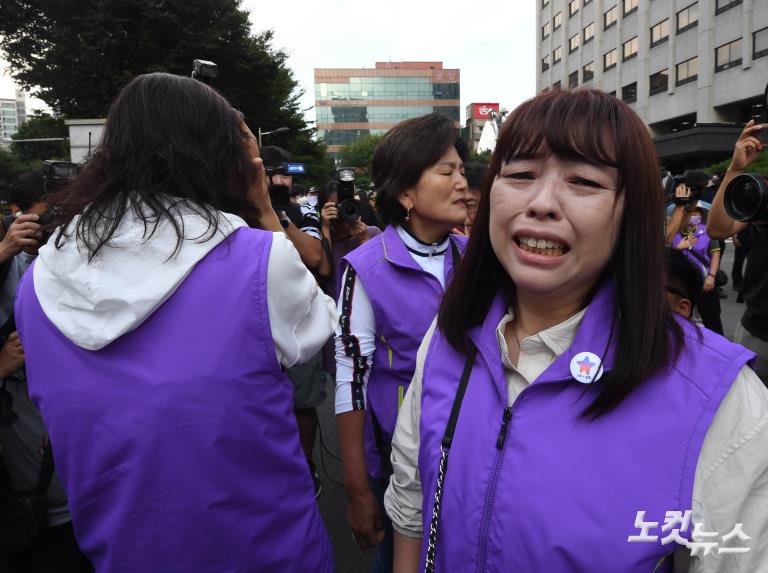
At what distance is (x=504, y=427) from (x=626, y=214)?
1.68ft

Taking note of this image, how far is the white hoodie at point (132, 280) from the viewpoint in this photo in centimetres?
119

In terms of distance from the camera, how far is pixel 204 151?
1.44 metres

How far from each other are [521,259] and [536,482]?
453mm

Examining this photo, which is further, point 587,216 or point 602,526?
point 587,216

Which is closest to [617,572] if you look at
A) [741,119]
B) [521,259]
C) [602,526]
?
[602,526]

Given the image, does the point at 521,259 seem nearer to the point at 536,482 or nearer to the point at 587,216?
the point at 587,216

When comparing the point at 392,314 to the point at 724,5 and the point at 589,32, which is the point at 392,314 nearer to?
the point at 724,5

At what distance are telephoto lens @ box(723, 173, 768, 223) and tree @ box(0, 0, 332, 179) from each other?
1708 centimetres

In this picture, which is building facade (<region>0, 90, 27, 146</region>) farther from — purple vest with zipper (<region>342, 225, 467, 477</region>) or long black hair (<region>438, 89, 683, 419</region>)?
long black hair (<region>438, 89, 683, 419</region>)

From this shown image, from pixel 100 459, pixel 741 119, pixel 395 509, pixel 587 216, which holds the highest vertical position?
pixel 741 119

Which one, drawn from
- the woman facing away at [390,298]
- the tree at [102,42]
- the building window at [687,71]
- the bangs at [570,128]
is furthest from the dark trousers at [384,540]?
the building window at [687,71]

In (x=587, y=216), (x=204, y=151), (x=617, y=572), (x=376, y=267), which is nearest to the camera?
(x=617, y=572)

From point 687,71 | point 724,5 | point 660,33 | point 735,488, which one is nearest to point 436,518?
point 735,488

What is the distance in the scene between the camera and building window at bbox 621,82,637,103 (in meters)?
35.8
